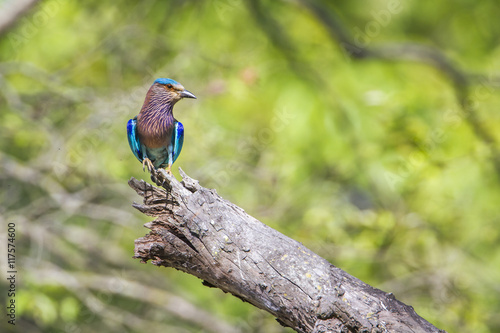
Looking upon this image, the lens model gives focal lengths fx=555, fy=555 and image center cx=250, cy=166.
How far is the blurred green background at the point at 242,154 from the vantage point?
6555mm

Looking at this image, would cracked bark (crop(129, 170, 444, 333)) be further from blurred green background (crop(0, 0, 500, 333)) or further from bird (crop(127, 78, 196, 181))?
blurred green background (crop(0, 0, 500, 333))

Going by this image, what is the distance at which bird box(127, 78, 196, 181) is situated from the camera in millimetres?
3348

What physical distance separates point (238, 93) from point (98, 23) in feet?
9.29

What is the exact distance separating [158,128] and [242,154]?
12.6 feet

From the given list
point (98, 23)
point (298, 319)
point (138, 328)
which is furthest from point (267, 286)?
point (98, 23)

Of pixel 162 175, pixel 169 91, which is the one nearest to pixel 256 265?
pixel 162 175

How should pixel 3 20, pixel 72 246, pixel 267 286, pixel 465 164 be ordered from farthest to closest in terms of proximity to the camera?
pixel 72 246
pixel 465 164
pixel 3 20
pixel 267 286

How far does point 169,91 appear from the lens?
3.45 m

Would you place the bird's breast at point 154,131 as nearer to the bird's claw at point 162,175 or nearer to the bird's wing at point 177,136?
the bird's wing at point 177,136

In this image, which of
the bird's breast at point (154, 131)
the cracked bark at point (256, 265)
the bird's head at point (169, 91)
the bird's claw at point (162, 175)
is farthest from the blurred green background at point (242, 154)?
the cracked bark at point (256, 265)

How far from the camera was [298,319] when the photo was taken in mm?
2697

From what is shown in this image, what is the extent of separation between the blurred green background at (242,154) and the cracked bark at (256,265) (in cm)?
338

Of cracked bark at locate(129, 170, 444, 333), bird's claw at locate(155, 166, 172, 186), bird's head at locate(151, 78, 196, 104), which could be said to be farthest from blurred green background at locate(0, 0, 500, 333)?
cracked bark at locate(129, 170, 444, 333)

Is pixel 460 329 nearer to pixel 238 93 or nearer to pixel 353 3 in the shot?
pixel 238 93
